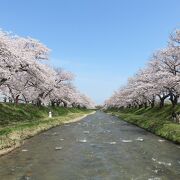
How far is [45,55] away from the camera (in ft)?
201

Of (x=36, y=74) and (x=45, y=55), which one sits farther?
(x=45, y=55)

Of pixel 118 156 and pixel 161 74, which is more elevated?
pixel 161 74

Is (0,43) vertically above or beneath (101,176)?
above

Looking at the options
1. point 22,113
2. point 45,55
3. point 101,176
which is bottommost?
point 101,176

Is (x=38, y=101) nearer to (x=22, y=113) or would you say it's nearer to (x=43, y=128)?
(x=22, y=113)

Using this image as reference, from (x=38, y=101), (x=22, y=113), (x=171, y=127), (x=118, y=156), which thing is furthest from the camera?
(x=38, y=101)

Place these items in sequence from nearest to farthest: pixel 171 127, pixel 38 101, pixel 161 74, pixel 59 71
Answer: pixel 171 127 → pixel 161 74 → pixel 38 101 → pixel 59 71

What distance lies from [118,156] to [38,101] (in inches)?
2136

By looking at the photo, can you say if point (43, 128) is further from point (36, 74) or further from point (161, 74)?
point (161, 74)

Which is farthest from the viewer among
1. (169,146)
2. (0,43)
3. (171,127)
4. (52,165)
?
(171,127)

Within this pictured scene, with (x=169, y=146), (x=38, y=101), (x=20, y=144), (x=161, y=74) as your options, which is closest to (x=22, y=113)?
(x=38, y=101)

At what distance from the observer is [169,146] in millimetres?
24516

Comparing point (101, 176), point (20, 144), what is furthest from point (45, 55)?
point (101, 176)

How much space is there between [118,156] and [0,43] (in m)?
15.3
